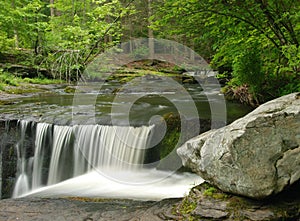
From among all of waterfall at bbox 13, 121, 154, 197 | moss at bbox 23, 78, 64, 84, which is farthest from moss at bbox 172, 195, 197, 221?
moss at bbox 23, 78, 64, 84

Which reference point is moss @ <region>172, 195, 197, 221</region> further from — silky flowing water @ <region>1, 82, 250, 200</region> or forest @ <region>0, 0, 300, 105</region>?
forest @ <region>0, 0, 300, 105</region>

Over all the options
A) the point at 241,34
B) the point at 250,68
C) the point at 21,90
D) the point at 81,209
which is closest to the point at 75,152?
the point at 81,209

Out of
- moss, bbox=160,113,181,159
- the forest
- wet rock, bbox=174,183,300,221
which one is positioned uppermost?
the forest

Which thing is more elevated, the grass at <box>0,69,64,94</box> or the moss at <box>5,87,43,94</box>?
the grass at <box>0,69,64,94</box>

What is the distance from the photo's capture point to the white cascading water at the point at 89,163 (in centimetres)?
615

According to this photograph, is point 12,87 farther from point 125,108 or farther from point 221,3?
point 221,3

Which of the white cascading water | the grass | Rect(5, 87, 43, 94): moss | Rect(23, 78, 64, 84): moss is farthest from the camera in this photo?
Rect(23, 78, 64, 84): moss

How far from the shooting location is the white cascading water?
20.2 feet

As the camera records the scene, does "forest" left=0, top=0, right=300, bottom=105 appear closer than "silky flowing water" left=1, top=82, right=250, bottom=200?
Yes

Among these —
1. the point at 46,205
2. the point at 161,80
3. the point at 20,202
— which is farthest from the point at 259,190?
the point at 161,80

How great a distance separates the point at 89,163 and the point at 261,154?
444 centimetres

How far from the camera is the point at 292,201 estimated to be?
365 centimetres

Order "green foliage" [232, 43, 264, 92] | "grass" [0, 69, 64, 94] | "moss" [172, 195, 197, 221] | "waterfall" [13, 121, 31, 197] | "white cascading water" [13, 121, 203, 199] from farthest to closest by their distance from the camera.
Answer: "grass" [0, 69, 64, 94] < "green foliage" [232, 43, 264, 92] < "waterfall" [13, 121, 31, 197] < "white cascading water" [13, 121, 203, 199] < "moss" [172, 195, 197, 221]

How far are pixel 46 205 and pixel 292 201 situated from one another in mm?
3640
